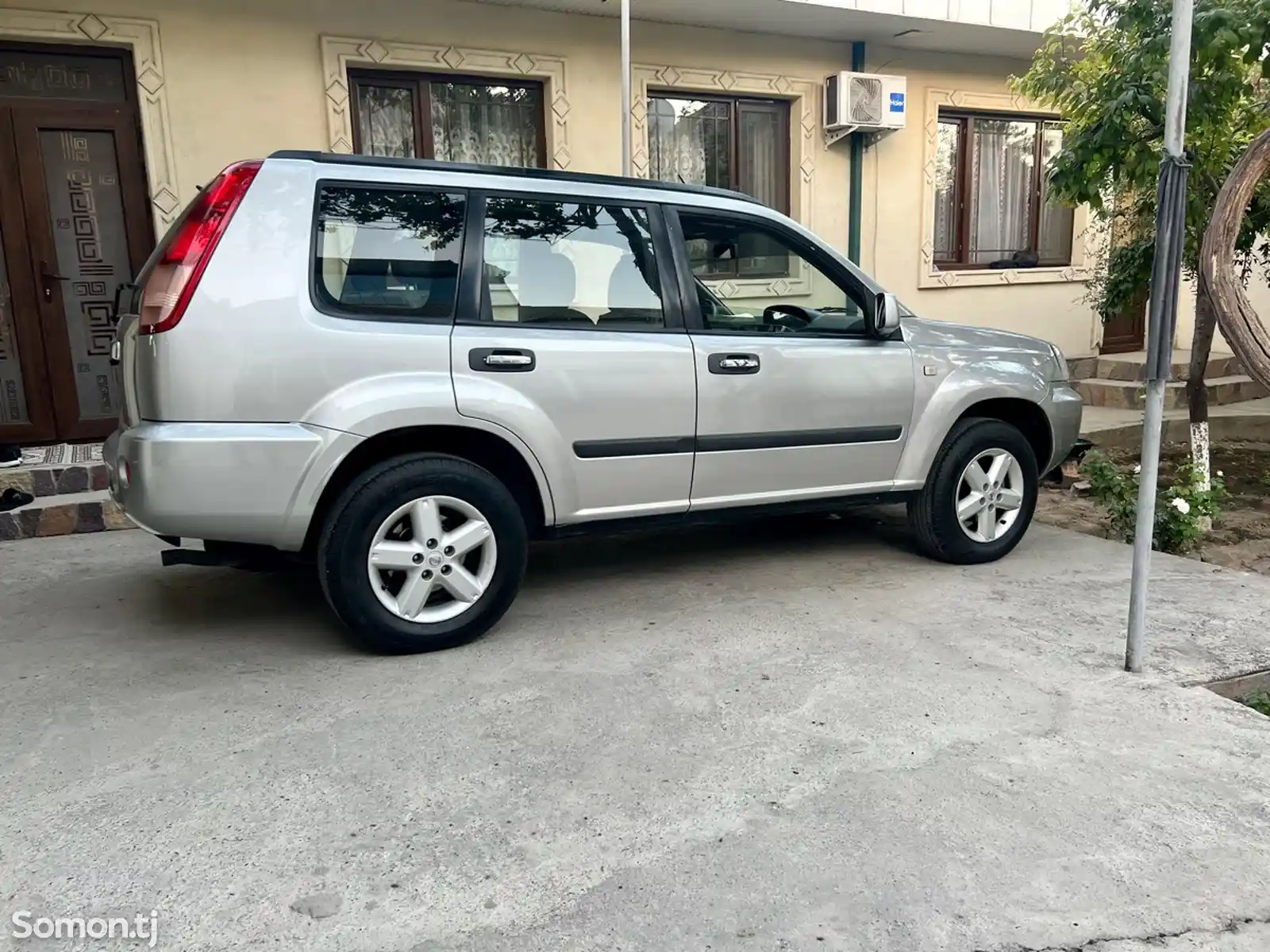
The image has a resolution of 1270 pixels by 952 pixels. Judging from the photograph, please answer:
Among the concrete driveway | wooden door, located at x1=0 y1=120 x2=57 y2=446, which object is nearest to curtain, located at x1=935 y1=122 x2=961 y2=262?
the concrete driveway

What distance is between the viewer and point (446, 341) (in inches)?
138

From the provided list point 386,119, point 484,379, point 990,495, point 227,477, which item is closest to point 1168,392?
point 990,495

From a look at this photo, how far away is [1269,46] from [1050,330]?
566 centimetres

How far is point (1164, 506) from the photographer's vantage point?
5.27 metres

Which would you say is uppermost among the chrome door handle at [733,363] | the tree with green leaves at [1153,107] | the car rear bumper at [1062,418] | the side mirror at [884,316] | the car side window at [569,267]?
the tree with green leaves at [1153,107]

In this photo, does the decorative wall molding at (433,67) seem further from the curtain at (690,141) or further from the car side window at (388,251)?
the car side window at (388,251)

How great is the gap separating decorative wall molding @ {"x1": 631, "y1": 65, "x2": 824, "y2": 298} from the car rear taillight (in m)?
5.09

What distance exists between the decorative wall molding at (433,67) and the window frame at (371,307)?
3.83 metres

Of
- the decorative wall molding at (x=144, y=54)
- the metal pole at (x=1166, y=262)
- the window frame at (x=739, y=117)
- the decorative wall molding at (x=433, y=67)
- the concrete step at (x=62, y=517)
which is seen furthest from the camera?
the window frame at (x=739, y=117)

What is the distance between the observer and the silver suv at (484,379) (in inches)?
127

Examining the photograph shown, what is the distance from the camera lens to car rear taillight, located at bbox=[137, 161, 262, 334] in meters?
3.16

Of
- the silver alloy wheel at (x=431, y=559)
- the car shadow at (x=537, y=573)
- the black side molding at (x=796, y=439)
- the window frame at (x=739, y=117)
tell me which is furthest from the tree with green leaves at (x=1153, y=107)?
the silver alloy wheel at (x=431, y=559)

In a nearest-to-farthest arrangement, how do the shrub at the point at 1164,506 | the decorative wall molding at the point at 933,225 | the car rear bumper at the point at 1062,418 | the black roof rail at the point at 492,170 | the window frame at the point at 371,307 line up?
1. the window frame at the point at 371,307
2. the black roof rail at the point at 492,170
3. the car rear bumper at the point at 1062,418
4. the shrub at the point at 1164,506
5. the decorative wall molding at the point at 933,225

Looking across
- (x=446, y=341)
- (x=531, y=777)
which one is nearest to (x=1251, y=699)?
(x=531, y=777)
